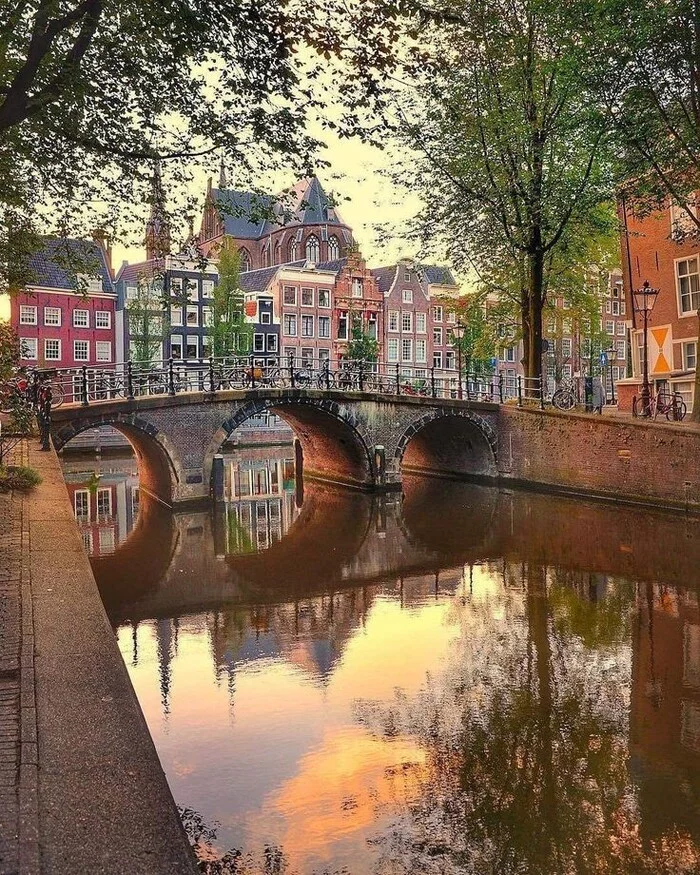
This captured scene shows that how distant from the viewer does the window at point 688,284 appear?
24531 millimetres

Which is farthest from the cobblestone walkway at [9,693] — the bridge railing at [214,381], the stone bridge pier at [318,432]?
the stone bridge pier at [318,432]

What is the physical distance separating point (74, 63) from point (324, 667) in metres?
6.58

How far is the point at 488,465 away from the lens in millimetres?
26594

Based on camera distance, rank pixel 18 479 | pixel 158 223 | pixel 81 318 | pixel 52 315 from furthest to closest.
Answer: pixel 81 318 → pixel 52 315 → pixel 18 479 → pixel 158 223

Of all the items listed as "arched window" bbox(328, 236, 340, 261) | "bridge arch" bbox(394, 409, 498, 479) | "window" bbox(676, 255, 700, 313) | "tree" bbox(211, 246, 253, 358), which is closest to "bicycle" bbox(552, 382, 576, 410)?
"bridge arch" bbox(394, 409, 498, 479)

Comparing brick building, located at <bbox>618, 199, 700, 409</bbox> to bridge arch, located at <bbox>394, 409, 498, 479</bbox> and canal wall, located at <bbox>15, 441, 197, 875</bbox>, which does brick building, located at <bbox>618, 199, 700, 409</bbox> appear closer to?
bridge arch, located at <bbox>394, 409, 498, 479</bbox>

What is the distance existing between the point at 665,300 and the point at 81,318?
107ft

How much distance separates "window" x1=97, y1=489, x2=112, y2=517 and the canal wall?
14.8 m

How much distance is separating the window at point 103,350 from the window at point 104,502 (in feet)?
80.8

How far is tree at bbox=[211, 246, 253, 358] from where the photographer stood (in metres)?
46.6

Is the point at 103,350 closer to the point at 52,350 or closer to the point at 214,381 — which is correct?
the point at 52,350

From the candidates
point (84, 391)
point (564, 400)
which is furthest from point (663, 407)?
point (84, 391)

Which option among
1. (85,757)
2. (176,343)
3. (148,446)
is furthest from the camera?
(176,343)

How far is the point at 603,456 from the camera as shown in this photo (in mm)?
21406
